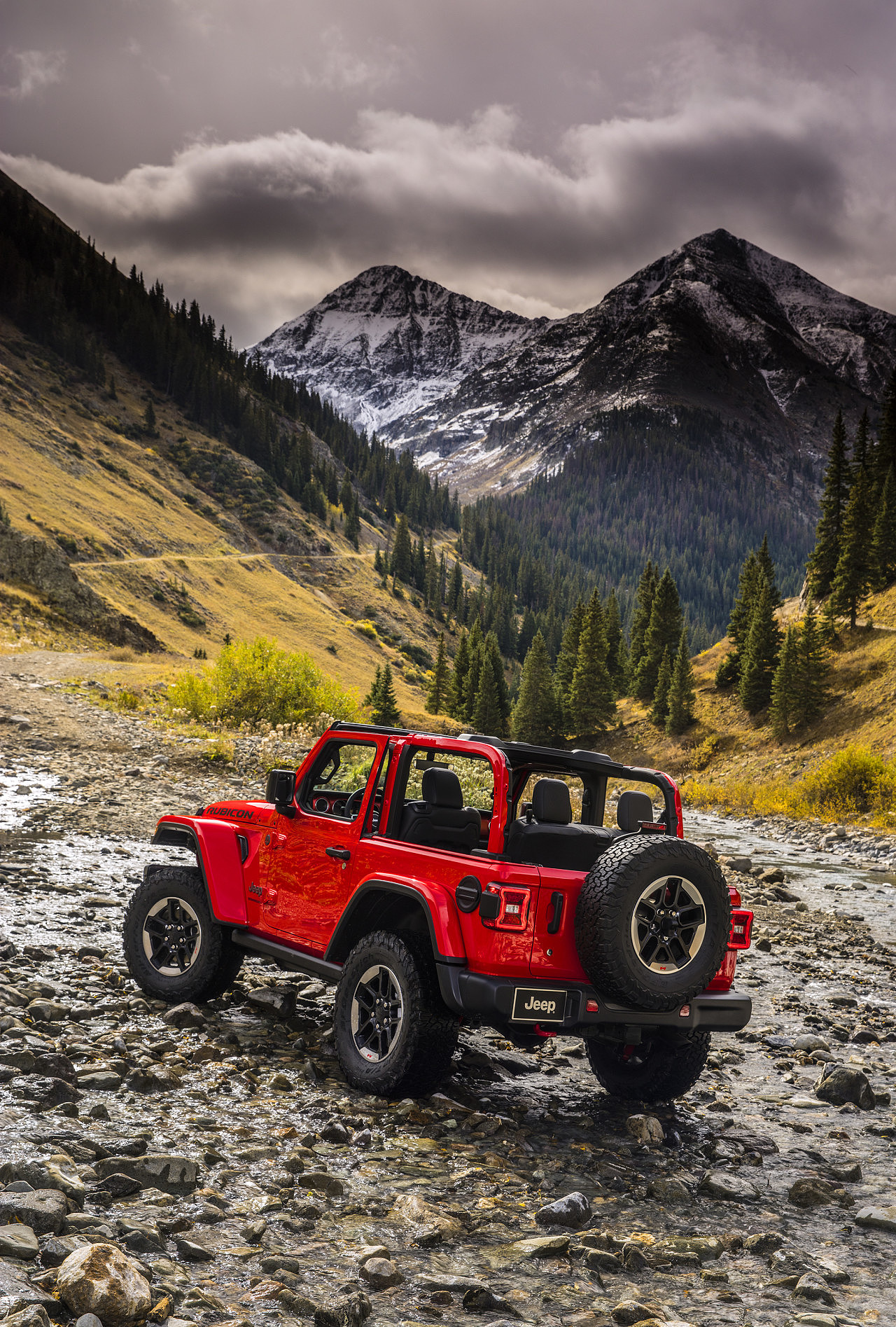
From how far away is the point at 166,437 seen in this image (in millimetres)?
126625

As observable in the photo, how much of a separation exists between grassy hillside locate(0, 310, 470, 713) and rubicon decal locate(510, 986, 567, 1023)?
42.4m

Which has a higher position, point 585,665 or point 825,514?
point 825,514

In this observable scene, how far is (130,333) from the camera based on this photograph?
14212cm

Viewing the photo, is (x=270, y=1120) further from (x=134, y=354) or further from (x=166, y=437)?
(x=134, y=354)

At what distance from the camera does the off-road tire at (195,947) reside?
308 inches

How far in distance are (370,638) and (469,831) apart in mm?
111496

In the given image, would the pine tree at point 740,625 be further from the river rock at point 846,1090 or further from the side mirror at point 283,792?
the side mirror at point 283,792

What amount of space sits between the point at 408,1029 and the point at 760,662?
59138 mm

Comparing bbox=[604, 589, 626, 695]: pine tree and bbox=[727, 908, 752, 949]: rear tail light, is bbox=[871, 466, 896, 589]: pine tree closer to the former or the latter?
bbox=[604, 589, 626, 695]: pine tree

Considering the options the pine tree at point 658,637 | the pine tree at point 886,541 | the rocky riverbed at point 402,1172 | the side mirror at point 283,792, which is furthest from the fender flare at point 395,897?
the pine tree at point 658,637

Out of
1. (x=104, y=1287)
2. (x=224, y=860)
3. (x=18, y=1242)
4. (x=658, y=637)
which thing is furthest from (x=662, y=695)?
(x=104, y=1287)

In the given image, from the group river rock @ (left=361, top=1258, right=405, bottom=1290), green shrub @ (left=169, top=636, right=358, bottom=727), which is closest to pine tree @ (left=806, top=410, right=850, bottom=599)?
green shrub @ (left=169, top=636, right=358, bottom=727)

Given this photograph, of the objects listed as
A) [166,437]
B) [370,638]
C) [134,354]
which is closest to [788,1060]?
[370,638]

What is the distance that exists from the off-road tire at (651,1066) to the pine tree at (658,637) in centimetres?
7274
